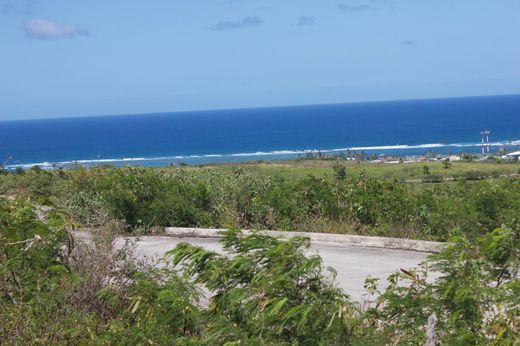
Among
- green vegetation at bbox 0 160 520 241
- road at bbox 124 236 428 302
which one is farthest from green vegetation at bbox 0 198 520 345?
green vegetation at bbox 0 160 520 241

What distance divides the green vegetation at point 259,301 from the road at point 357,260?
243 cm

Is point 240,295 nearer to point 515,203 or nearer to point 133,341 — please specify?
point 133,341

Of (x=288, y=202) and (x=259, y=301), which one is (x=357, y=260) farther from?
(x=259, y=301)

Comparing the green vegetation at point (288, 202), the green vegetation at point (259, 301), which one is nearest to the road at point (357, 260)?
the green vegetation at point (288, 202)

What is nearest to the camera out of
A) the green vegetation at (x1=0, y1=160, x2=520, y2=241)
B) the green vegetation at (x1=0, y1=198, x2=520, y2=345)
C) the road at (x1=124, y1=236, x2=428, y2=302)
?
the green vegetation at (x1=0, y1=198, x2=520, y2=345)

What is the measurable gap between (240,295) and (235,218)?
922cm

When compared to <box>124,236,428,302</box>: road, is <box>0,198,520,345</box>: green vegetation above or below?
above

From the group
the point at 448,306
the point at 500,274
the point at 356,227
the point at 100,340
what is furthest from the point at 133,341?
the point at 356,227

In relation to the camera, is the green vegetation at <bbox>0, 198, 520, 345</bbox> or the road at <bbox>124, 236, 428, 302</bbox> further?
the road at <bbox>124, 236, 428, 302</bbox>

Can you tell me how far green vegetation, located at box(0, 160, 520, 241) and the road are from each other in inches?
28.7

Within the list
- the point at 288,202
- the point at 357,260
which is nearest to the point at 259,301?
the point at 357,260

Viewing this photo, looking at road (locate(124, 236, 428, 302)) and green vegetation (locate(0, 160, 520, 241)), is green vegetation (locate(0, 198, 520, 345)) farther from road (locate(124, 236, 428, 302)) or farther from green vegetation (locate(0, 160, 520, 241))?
green vegetation (locate(0, 160, 520, 241))

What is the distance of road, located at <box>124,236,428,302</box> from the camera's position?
10.3m

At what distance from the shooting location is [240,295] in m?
5.59
